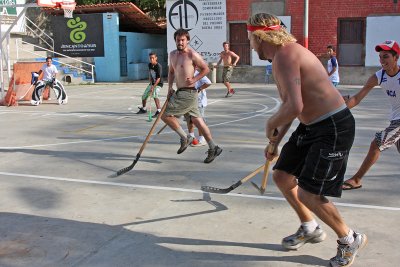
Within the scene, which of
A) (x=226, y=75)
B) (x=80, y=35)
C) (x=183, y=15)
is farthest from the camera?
(x=80, y=35)

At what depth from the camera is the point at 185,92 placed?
7.32 m

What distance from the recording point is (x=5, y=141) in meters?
9.27

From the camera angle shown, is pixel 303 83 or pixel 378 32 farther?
pixel 378 32

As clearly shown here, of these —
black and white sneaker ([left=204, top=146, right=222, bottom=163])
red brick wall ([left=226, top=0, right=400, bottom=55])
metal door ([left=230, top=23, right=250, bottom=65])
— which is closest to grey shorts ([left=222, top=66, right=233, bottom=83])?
red brick wall ([left=226, top=0, right=400, bottom=55])

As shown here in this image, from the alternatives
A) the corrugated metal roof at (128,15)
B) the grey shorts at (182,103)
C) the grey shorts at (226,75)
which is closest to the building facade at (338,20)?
the corrugated metal roof at (128,15)

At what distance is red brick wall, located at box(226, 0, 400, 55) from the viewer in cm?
2267

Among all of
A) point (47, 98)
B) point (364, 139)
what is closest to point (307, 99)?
point (364, 139)

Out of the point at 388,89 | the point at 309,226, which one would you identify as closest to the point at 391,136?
the point at 388,89

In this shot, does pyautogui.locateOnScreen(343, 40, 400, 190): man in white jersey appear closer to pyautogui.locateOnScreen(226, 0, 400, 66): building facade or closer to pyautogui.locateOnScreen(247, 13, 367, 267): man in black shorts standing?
pyautogui.locateOnScreen(247, 13, 367, 267): man in black shorts standing

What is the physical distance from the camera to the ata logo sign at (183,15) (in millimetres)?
25375

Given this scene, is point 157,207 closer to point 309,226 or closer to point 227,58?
point 309,226

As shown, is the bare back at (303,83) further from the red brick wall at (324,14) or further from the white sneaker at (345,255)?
the red brick wall at (324,14)

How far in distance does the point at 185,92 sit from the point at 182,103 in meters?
0.19

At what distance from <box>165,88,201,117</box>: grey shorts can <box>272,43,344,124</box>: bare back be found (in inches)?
147
